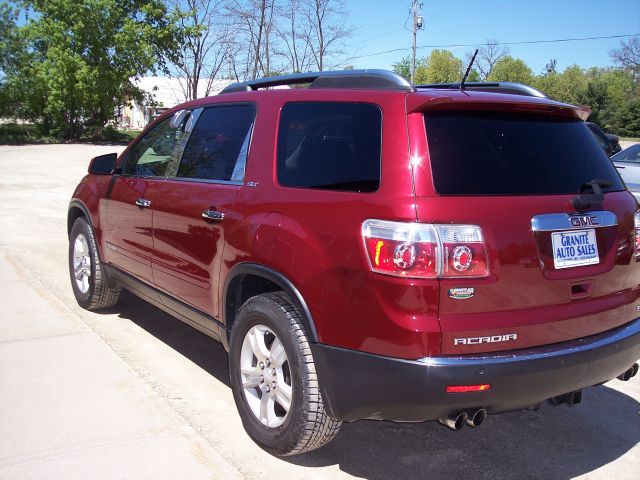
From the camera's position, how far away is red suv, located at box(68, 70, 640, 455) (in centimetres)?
245

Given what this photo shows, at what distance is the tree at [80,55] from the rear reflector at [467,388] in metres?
32.6

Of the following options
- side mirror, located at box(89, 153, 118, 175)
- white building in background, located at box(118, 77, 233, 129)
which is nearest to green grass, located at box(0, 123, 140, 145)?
white building in background, located at box(118, 77, 233, 129)

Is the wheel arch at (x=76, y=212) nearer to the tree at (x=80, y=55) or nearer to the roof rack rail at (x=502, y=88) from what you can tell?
the roof rack rail at (x=502, y=88)

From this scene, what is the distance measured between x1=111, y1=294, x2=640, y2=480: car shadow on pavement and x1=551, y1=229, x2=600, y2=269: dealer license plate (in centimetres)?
115

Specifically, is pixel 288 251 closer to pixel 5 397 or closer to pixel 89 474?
pixel 89 474

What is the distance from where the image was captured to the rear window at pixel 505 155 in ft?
8.53

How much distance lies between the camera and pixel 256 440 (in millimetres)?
3184

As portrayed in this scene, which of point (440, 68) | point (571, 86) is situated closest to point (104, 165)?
point (571, 86)

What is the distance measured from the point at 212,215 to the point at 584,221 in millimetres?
1984

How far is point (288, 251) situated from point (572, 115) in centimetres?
164

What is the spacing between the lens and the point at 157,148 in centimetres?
451

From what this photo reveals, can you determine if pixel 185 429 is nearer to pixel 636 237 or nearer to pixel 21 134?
pixel 636 237

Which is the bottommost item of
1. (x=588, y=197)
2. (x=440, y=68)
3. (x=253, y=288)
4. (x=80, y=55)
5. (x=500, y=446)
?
(x=500, y=446)

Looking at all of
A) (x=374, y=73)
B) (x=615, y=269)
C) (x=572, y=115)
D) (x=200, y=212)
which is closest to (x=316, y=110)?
(x=374, y=73)
